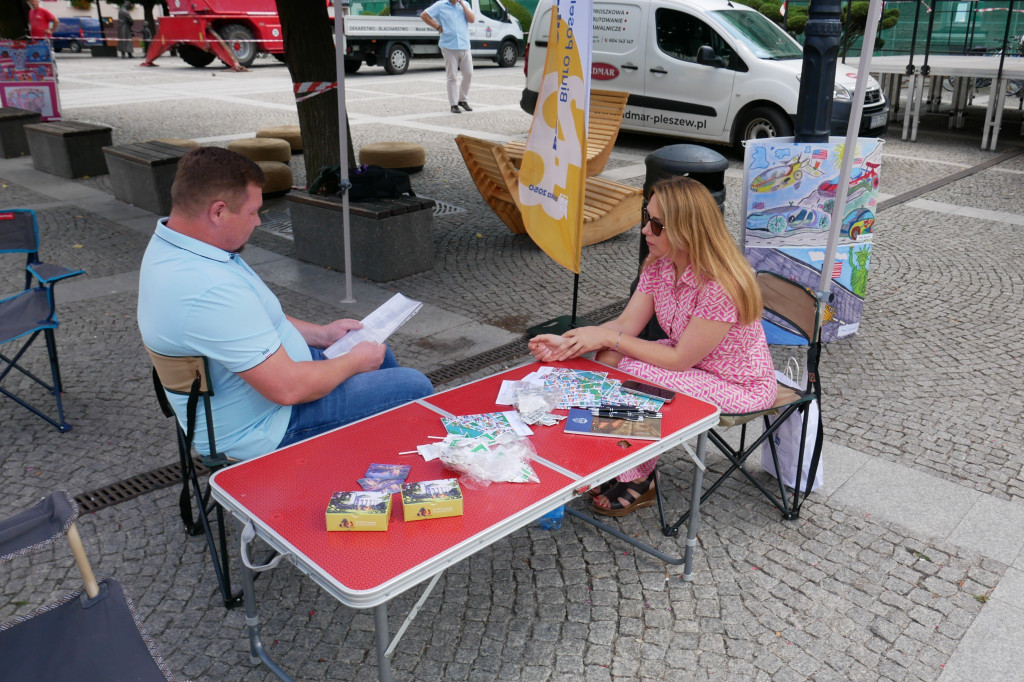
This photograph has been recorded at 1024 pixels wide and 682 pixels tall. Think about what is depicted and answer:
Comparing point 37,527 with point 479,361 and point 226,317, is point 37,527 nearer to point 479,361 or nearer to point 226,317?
point 226,317

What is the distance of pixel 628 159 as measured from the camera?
11.2 meters

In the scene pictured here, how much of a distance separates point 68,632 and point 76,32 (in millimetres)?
34036

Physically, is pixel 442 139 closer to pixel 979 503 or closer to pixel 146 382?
pixel 146 382

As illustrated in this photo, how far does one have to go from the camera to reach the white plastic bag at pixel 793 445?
3527 millimetres

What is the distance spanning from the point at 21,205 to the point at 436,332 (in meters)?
5.76

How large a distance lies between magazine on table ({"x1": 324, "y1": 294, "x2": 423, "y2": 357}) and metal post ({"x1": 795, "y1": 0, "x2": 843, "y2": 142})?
3.63 m

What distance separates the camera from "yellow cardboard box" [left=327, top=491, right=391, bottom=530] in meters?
2.06

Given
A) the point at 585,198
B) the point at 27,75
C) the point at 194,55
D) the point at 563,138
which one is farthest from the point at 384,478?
the point at 194,55

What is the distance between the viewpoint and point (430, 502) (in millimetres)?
2113

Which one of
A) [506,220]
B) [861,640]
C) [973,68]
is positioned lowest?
[861,640]

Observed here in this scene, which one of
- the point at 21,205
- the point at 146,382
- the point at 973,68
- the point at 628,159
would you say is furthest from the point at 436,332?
the point at 973,68

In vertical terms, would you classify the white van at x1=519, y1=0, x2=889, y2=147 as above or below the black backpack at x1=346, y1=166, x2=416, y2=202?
above

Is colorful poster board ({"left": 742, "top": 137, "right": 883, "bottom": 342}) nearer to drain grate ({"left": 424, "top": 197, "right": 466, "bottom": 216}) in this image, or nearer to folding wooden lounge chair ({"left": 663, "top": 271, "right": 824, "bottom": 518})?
folding wooden lounge chair ({"left": 663, "top": 271, "right": 824, "bottom": 518})

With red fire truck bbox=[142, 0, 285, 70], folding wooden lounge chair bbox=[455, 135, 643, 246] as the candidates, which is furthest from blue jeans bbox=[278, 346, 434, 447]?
red fire truck bbox=[142, 0, 285, 70]
